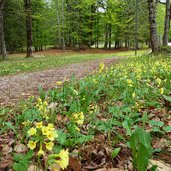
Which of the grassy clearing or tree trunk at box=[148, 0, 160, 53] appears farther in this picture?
tree trunk at box=[148, 0, 160, 53]

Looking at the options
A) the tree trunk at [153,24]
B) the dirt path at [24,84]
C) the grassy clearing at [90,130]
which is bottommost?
the dirt path at [24,84]

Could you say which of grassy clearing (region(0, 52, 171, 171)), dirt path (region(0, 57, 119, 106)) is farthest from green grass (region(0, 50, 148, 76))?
grassy clearing (region(0, 52, 171, 171))

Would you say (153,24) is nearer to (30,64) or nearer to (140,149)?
(30,64)

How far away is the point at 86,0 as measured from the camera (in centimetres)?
4391

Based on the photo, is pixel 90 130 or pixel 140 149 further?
pixel 90 130

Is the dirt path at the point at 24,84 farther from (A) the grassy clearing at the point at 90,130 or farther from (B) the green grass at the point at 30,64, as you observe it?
(B) the green grass at the point at 30,64

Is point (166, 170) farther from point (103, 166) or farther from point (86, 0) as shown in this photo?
point (86, 0)

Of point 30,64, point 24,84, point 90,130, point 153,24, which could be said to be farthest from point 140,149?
point 153,24

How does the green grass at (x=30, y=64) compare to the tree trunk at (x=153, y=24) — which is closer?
the green grass at (x=30, y=64)

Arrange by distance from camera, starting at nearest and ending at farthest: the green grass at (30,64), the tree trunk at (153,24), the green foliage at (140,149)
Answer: the green foliage at (140,149), the green grass at (30,64), the tree trunk at (153,24)

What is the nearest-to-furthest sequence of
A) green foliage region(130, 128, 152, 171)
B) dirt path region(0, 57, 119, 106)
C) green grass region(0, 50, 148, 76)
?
green foliage region(130, 128, 152, 171) < dirt path region(0, 57, 119, 106) < green grass region(0, 50, 148, 76)

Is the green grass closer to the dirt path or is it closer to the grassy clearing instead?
the dirt path

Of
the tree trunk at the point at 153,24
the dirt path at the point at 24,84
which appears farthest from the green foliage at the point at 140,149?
the tree trunk at the point at 153,24

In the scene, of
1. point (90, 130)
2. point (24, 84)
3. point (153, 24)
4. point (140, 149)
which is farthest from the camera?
point (153, 24)
